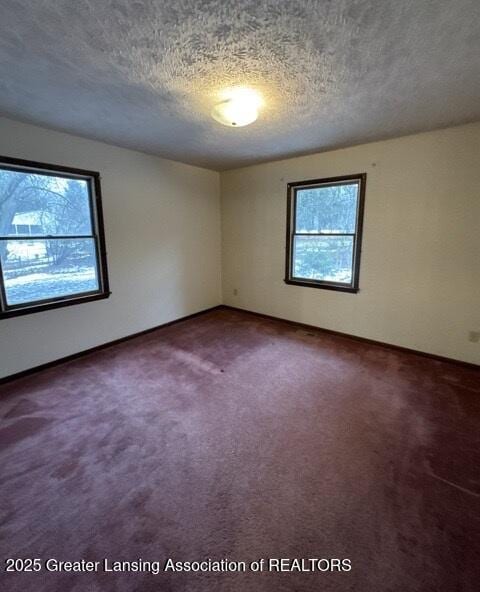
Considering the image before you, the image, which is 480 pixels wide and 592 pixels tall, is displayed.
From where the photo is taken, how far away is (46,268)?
3.01 meters

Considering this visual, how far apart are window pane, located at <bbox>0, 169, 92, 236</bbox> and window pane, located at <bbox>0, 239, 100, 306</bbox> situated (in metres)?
0.13

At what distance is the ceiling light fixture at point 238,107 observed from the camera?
211cm

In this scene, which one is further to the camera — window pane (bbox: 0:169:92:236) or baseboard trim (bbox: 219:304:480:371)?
baseboard trim (bbox: 219:304:480:371)

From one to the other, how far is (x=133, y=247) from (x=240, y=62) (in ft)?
8.57

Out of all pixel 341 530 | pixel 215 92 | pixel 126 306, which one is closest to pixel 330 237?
pixel 215 92

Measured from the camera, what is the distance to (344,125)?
109 inches

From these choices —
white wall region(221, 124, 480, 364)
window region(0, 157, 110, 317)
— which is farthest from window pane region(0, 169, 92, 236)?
white wall region(221, 124, 480, 364)

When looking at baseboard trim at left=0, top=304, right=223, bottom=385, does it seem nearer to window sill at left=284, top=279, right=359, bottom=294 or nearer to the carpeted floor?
the carpeted floor

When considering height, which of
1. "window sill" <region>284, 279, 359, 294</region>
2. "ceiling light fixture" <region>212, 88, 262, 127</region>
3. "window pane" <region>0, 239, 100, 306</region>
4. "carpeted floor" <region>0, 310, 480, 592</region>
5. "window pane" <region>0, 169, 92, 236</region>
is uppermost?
"ceiling light fixture" <region>212, 88, 262, 127</region>

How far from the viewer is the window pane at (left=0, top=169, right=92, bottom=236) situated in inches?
105

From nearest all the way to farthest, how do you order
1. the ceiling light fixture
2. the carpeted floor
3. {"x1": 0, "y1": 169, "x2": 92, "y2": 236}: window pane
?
the carpeted floor < the ceiling light fixture < {"x1": 0, "y1": 169, "x2": 92, "y2": 236}: window pane

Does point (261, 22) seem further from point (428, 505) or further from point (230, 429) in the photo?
point (428, 505)

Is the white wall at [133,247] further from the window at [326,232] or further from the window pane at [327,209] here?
the window pane at [327,209]

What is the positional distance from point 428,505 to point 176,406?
1.79 meters
